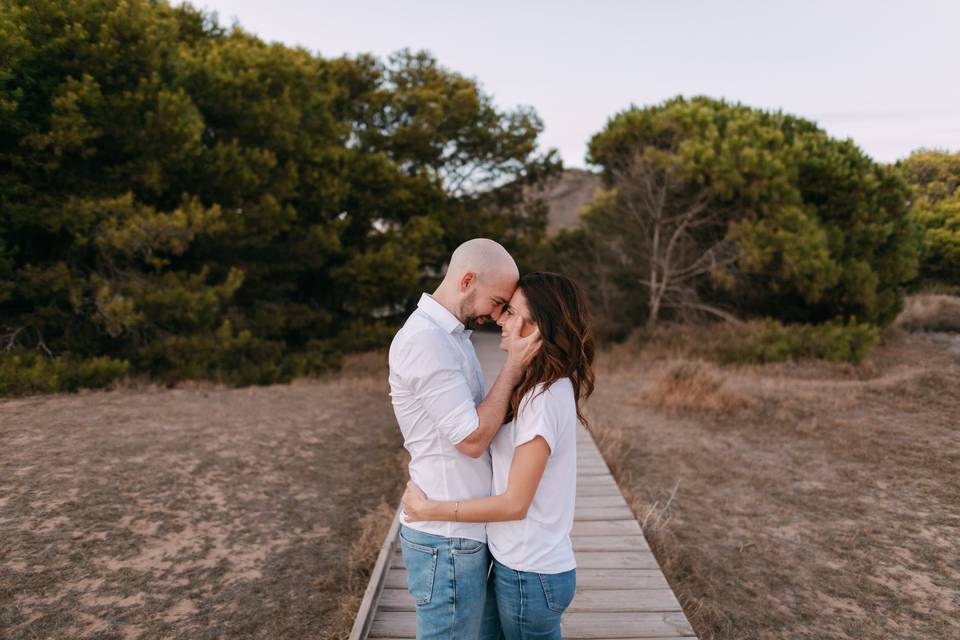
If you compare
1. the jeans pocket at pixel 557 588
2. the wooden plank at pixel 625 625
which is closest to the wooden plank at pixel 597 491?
the wooden plank at pixel 625 625

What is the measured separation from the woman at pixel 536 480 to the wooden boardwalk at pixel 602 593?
1.68m

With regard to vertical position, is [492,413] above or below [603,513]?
above

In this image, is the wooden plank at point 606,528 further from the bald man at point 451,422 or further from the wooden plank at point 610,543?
the bald man at point 451,422

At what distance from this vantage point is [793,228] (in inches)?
512

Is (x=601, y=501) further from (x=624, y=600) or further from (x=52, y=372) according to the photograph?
(x=52, y=372)

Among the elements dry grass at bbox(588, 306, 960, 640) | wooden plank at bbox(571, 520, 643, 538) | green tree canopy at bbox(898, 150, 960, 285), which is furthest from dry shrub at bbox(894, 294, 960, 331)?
wooden plank at bbox(571, 520, 643, 538)

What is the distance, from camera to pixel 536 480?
1640mm

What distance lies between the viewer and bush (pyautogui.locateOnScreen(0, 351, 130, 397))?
25.8ft

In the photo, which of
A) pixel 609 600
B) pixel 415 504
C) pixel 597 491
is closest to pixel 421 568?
pixel 415 504

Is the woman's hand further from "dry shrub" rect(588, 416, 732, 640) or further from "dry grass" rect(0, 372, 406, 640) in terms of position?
"dry shrub" rect(588, 416, 732, 640)

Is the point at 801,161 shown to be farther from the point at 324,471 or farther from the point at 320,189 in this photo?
the point at 324,471

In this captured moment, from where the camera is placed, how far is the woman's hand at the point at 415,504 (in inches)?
67.0

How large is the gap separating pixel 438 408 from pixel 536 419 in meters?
0.28

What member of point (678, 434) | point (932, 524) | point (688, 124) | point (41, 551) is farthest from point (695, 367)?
point (41, 551)
